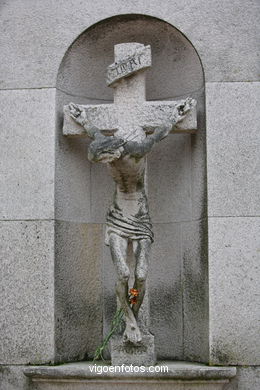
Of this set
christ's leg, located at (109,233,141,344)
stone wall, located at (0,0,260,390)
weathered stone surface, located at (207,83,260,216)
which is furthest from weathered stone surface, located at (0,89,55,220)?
weathered stone surface, located at (207,83,260,216)

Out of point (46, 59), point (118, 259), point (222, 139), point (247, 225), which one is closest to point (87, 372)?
point (118, 259)

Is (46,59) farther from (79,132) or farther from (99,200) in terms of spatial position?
(99,200)

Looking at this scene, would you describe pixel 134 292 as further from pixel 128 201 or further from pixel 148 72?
pixel 148 72

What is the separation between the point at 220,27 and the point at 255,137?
1.00 meters

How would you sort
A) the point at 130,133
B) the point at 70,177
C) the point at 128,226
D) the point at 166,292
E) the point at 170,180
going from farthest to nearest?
the point at 170,180, the point at 166,292, the point at 70,177, the point at 130,133, the point at 128,226

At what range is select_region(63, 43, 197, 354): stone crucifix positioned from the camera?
238 inches

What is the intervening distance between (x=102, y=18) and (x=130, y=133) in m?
1.07

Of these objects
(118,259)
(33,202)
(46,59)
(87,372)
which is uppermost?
(46,59)

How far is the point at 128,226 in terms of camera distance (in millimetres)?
6223

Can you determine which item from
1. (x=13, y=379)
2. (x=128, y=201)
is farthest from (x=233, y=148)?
(x=13, y=379)

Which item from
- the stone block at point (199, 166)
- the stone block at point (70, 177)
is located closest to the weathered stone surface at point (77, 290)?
the stone block at point (70, 177)

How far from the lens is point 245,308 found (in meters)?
6.11

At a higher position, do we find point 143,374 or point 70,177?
point 70,177

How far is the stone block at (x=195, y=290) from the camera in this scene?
6402mm
